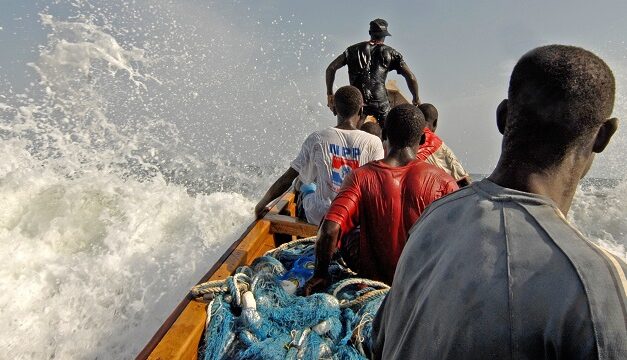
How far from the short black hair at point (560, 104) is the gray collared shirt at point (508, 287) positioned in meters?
0.12

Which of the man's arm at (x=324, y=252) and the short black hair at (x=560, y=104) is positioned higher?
the short black hair at (x=560, y=104)

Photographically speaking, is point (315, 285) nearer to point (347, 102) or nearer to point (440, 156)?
point (347, 102)

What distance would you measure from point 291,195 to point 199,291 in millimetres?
3036

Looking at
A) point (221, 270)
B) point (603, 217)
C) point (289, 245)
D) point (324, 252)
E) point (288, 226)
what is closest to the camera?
point (324, 252)

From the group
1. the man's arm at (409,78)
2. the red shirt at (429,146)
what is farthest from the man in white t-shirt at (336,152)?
the man's arm at (409,78)

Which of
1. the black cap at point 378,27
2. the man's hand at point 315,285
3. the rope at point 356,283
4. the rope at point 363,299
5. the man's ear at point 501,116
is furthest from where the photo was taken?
the black cap at point 378,27

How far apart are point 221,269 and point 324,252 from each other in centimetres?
98

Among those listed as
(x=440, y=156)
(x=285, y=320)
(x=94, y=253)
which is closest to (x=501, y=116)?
(x=285, y=320)

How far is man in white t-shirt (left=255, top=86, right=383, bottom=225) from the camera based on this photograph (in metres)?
3.62

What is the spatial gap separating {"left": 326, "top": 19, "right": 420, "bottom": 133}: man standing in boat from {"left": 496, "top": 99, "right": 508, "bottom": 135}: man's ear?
203 inches

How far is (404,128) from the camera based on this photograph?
2.73m

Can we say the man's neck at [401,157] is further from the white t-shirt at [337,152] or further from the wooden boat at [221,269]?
the wooden boat at [221,269]

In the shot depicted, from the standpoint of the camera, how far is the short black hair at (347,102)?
12.3 feet

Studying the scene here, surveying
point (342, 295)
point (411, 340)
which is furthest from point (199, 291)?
point (411, 340)
